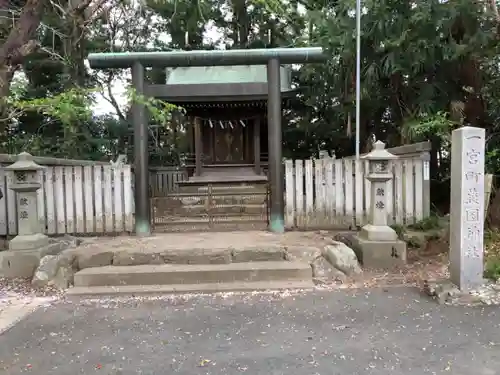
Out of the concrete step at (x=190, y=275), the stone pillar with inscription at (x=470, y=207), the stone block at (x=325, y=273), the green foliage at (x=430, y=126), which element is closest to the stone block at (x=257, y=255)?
the concrete step at (x=190, y=275)

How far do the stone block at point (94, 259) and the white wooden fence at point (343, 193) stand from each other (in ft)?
10.6

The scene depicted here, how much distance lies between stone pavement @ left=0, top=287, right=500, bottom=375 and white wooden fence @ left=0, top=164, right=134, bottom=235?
2707 millimetres

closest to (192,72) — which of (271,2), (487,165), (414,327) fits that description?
(271,2)

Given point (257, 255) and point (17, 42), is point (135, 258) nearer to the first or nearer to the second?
point (257, 255)

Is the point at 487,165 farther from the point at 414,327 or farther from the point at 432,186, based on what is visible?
the point at 414,327

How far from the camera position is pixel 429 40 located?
26.7 ft

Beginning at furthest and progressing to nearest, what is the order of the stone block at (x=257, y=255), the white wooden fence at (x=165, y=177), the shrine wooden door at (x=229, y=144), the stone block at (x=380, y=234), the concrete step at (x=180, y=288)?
1. the white wooden fence at (x=165, y=177)
2. the shrine wooden door at (x=229, y=144)
3. the stone block at (x=380, y=234)
4. the stone block at (x=257, y=255)
5. the concrete step at (x=180, y=288)

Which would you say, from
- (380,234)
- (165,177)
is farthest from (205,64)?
(165,177)

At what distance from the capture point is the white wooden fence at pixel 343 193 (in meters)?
7.19

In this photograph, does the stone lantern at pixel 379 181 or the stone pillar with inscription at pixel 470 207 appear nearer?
the stone pillar with inscription at pixel 470 207

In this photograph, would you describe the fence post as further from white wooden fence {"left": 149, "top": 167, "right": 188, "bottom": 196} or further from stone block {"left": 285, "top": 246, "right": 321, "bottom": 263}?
white wooden fence {"left": 149, "top": 167, "right": 188, "bottom": 196}

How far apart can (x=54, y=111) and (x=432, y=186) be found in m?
8.93

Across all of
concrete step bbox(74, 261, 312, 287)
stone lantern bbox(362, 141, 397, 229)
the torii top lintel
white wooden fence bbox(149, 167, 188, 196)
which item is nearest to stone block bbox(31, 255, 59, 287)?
concrete step bbox(74, 261, 312, 287)

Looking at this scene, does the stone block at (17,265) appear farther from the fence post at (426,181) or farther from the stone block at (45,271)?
the fence post at (426,181)
